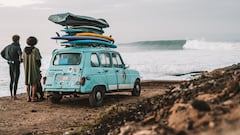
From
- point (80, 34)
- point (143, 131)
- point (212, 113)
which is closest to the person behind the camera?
point (212, 113)

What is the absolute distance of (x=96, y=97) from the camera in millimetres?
12625

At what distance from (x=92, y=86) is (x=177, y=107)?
7386mm

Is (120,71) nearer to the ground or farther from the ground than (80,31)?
nearer to the ground

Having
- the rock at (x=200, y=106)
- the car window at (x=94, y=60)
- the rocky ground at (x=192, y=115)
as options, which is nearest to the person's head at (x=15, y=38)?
the car window at (x=94, y=60)

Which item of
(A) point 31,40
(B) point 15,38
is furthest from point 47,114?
A: (B) point 15,38

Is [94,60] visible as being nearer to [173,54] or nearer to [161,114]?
[161,114]

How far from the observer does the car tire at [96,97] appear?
12.4 meters

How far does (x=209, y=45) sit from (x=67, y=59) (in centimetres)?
5985

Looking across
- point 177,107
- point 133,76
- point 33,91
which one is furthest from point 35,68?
point 177,107

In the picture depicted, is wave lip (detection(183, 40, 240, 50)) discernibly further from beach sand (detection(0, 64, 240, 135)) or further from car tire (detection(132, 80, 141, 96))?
beach sand (detection(0, 64, 240, 135))

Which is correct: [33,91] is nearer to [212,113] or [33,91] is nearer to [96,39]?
[96,39]

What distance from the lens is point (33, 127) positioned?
9.61m

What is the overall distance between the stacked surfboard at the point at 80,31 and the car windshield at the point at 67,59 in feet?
1.74

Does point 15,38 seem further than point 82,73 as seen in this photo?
Yes
